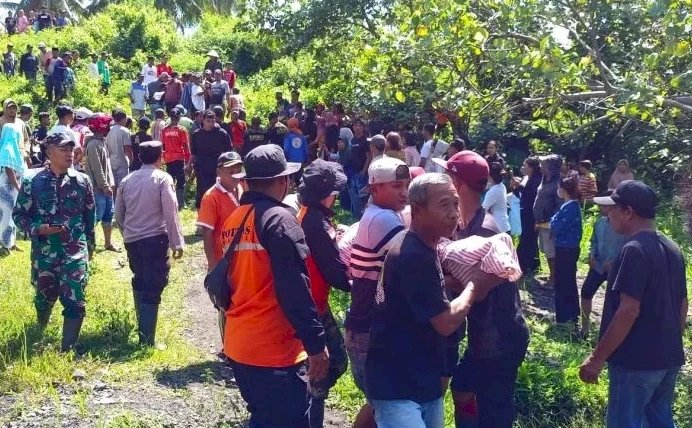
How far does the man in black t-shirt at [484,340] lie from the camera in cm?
399

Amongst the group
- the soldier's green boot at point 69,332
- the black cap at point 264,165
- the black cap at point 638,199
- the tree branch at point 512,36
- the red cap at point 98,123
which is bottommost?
the soldier's green boot at point 69,332

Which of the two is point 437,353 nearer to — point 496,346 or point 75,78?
point 496,346

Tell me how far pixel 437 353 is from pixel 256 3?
1336cm

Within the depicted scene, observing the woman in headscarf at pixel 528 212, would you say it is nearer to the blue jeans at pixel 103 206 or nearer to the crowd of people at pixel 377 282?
the crowd of people at pixel 377 282

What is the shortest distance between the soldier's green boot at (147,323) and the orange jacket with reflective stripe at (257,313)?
288 centimetres

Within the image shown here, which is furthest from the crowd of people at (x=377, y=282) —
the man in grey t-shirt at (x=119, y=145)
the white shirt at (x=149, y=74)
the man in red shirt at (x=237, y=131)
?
the white shirt at (x=149, y=74)

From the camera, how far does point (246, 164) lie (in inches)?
157

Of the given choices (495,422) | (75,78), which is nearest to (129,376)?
(495,422)

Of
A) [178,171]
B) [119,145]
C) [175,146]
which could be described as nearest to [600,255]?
[119,145]

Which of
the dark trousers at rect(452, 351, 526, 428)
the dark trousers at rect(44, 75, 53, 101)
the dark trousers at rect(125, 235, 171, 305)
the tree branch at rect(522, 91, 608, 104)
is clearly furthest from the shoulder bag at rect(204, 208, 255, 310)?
the dark trousers at rect(44, 75, 53, 101)

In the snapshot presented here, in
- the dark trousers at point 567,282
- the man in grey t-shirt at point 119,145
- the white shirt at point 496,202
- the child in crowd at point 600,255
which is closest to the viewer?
the child in crowd at point 600,255

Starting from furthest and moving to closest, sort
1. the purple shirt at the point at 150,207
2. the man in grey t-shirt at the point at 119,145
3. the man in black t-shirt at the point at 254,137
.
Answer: the man in black t-shirt at the point at 254,137 < the man in grey t-shirt at the point at 119,145 < the purple shirt at the point at 150,207

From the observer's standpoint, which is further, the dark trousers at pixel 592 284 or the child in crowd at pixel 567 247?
the child in crowd at pixel 567 247

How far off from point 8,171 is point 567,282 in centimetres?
632
